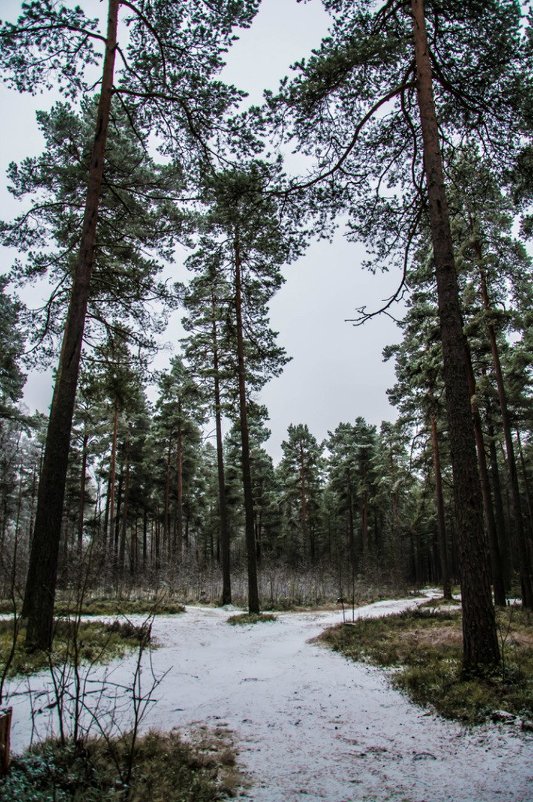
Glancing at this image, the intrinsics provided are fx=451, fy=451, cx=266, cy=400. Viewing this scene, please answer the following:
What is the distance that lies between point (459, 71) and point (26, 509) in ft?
150

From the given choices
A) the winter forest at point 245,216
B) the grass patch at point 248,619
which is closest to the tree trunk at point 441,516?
the winter forest at point 245,216

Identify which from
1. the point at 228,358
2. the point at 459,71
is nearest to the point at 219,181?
the point at 459,71

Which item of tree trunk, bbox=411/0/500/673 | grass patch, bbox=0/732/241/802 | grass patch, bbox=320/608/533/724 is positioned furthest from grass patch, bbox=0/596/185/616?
tree trunk, bbox=411/0/500/673

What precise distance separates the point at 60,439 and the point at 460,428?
5630 mm

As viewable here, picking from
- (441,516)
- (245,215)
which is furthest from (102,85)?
(441,516)

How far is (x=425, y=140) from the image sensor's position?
6527 millimetres

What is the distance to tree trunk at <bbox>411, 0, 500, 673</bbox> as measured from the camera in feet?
16.8

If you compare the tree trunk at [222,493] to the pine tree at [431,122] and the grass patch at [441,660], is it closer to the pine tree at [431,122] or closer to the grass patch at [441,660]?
the grass patch at [441,660]

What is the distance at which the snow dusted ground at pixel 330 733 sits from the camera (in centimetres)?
297

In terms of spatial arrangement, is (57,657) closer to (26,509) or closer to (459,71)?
(459,71)

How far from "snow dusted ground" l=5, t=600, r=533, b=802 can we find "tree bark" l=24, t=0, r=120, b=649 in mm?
1043

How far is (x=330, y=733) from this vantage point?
408 cm

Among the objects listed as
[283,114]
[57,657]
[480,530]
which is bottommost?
[57,657]

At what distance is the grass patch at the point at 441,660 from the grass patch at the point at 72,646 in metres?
3.13
